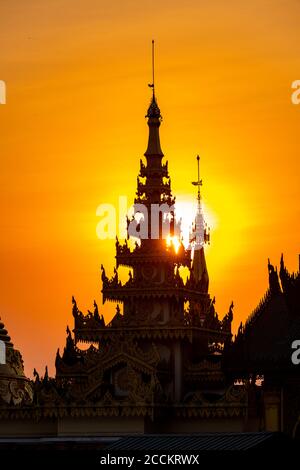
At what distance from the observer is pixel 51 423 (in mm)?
87500

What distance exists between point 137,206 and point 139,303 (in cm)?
462

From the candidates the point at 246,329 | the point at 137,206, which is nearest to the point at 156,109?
the point at 137,206

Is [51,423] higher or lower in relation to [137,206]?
lower

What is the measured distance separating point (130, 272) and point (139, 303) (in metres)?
1.48

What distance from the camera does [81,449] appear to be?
81.1 m
